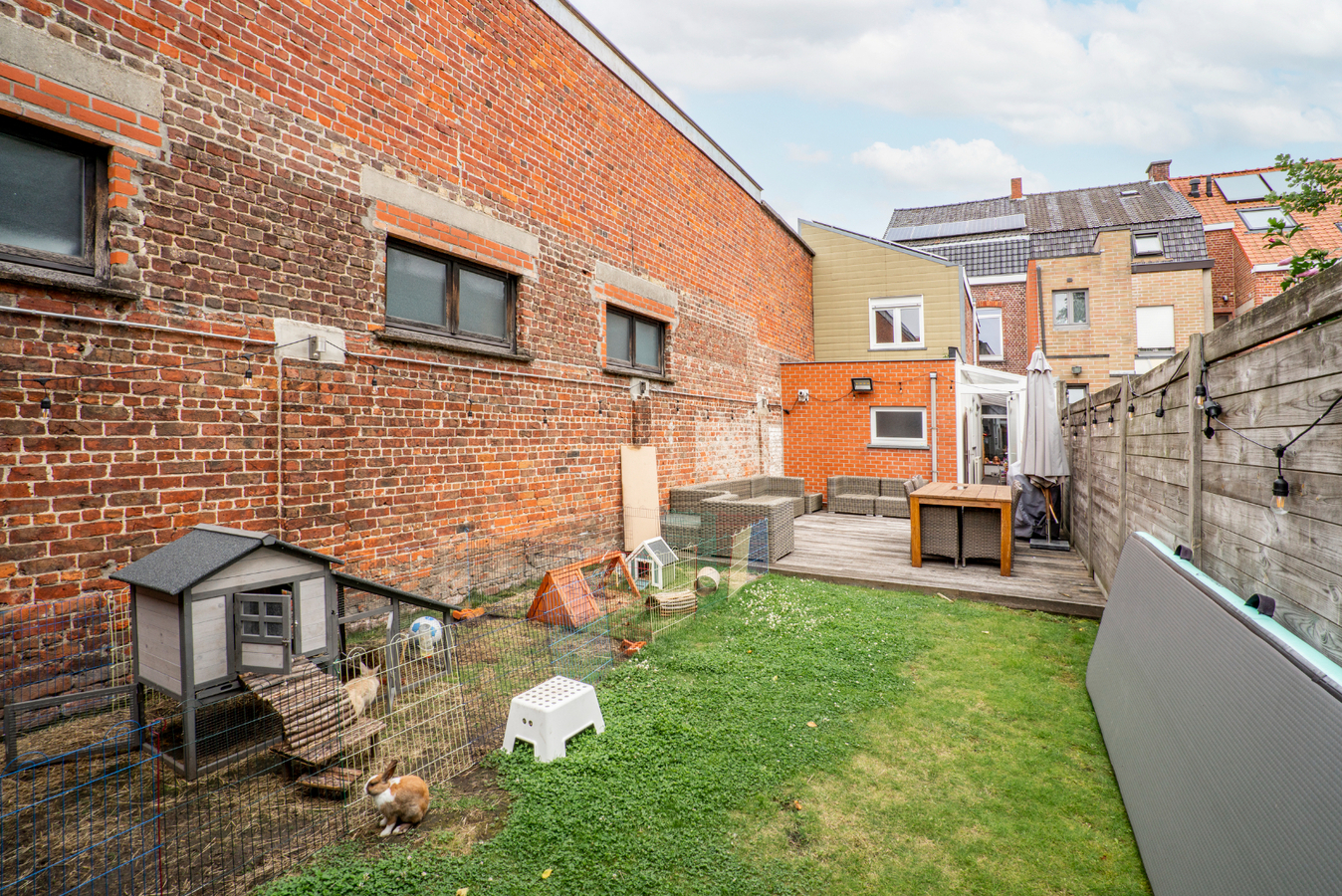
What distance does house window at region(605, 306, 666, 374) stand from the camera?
8.78 metres

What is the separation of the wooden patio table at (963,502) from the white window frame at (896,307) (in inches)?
342

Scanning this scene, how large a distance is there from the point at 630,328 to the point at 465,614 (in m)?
5.07

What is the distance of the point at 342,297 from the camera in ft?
16.7

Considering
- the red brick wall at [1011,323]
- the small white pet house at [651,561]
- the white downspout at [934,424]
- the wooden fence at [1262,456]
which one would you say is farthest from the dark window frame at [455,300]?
the red brick wall at [1011,323]

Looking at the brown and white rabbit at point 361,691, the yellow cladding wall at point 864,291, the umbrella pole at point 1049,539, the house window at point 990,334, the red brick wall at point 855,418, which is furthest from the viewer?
the house window at point 990,334

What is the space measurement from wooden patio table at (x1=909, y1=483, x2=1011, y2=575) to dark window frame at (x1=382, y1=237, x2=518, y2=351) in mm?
5608

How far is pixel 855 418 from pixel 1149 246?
13.8 metres

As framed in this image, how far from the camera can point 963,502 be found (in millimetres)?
7492

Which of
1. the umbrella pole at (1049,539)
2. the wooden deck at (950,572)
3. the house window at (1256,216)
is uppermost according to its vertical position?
the house window at (1256,216)

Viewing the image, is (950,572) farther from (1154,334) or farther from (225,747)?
(1154,334)

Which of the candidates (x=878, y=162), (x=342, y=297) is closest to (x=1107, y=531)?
(x=342, y=297)

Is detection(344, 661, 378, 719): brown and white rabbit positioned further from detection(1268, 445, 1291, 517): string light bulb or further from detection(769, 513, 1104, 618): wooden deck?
detection(769, 513, 1104, 618): wooden deck

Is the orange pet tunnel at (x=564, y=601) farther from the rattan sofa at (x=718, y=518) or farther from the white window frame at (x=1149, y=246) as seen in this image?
the white window frame at (x=1149, y=246)

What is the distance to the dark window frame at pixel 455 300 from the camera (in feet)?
18.7
